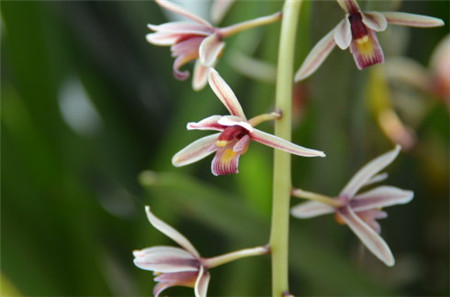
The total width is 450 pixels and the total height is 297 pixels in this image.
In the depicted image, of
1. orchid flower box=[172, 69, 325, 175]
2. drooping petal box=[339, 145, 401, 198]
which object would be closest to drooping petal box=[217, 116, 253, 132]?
orchid flower box=[172, 69, 325, 175]

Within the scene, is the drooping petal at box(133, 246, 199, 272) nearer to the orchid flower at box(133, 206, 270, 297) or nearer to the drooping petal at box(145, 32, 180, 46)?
the orchid flower at box(133, 206, 270, 297)

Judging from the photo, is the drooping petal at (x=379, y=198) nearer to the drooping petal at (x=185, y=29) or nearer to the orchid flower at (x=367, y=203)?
the orchid flower at (x=367, y=203)

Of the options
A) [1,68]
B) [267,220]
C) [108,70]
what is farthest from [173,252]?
[1,68]

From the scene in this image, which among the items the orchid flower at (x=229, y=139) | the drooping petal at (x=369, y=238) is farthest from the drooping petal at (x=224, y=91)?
the drooping petal at (x=369, y=238)

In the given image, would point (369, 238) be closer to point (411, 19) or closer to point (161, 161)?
point (411, 19)

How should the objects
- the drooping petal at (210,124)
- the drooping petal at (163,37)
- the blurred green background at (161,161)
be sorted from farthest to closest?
1. the blurred green background at (161,161)
2. the drooping petal at (163,37)
3. the drooping petal at (210,124)

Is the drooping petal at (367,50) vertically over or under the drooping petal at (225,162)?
over

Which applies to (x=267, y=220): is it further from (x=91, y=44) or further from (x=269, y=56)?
(x=91, y=44)
